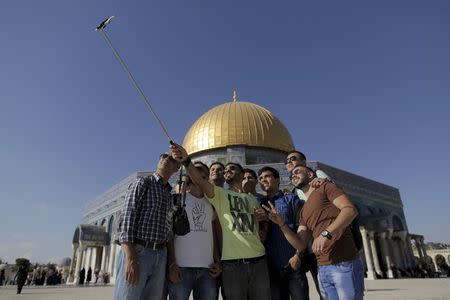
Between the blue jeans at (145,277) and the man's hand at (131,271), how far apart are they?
36 millimetres

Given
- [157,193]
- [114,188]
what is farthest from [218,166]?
[114,188]

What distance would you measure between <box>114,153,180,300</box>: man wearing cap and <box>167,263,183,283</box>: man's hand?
0.21 feet

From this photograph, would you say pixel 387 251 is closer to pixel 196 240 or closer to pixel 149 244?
pixel 196 240

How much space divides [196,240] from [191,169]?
0.68 m

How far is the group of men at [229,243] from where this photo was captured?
2457 millimetres

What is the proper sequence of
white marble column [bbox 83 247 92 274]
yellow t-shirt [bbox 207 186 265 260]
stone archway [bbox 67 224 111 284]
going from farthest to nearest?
white marble column [bbox 83 247 92 274] → stone archway [bbox 67 224 111 284] → yellow t-shirt [bbox 207 186 265 260]

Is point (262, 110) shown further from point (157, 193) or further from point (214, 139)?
point (157, 193)

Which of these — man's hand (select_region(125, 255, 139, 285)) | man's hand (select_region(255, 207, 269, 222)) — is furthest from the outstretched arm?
man's hand (select_region(125, 255, 139, 285))

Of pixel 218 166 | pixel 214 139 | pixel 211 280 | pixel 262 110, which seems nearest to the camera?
pixel 211 280

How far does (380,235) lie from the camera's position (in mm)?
21719

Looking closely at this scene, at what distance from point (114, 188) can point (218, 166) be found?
73.5ft

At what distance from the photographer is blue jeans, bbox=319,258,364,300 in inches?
91.7

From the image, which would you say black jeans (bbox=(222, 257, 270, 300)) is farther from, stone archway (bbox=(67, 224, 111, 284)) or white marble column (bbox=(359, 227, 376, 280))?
stone archway (bbox=(67, 224, 111, 284))

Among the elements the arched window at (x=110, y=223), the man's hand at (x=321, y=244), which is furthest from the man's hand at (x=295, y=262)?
the arched window at (x=110, y=223)
